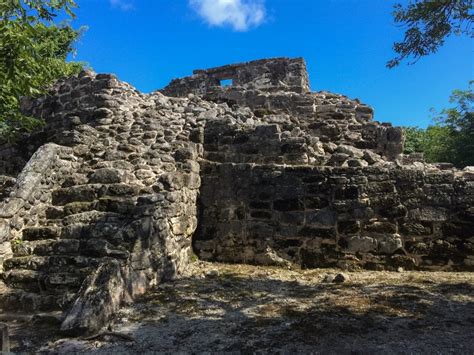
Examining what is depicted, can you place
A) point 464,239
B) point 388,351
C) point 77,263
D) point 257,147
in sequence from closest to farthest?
point 388,351, point 77,263, point 464,239, point 257,147

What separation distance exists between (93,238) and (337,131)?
5406 mm

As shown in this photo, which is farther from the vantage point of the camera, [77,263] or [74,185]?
[74,185]

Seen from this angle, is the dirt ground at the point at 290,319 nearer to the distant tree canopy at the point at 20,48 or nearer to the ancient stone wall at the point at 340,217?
the ancient stone wall at the point at 340,217

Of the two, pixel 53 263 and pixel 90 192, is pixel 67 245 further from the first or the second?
pixel 90 192

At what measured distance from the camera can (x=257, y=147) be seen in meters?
6.32

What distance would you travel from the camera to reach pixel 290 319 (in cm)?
343

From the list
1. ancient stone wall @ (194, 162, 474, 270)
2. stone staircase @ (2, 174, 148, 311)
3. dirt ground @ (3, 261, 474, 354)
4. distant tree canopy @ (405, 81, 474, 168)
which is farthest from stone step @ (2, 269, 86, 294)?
distant tree canopy @ (405, 81, 474, 168)

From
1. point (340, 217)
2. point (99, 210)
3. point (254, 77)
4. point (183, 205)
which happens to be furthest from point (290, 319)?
point (254, 77)

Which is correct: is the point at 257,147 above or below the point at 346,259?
above

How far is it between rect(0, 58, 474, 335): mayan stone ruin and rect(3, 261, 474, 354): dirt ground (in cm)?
30

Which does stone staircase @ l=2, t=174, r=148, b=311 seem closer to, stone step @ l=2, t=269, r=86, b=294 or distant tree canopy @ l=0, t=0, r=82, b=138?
stone step @ l=2, t=269, r=86, b=294

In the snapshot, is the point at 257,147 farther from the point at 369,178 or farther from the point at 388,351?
the point at 388,351

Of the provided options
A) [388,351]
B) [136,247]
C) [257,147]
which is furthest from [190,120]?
[388,351]

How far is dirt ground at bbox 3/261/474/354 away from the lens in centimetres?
290
